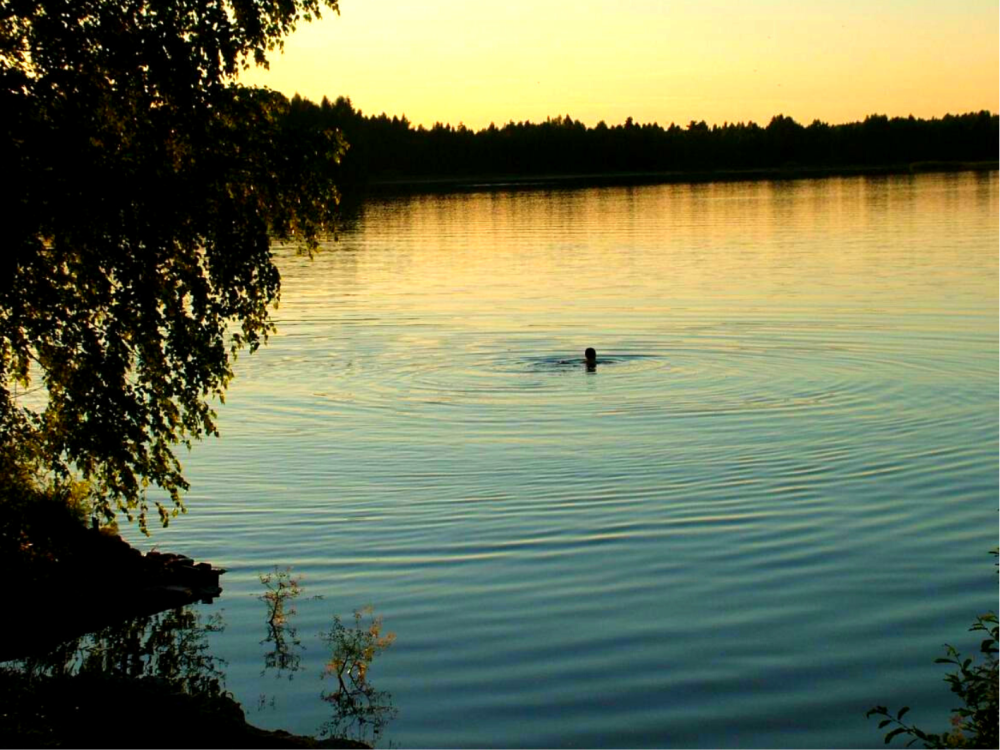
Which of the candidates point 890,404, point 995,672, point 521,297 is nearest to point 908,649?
point 995,672

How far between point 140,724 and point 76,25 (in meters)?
7.58

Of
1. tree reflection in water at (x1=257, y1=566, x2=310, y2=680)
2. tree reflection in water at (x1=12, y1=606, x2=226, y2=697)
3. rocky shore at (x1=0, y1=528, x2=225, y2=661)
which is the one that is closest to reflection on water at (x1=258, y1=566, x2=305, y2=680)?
tree reflection in water at (x1=257, y1=566, x2=310, y2=680)

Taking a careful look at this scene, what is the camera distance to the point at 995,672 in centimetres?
907

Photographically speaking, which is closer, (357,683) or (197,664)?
(357,683)

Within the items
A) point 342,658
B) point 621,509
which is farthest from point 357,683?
point 621,509

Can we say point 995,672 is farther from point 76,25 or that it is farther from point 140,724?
point 76,25

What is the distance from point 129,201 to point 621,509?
830 centimetres

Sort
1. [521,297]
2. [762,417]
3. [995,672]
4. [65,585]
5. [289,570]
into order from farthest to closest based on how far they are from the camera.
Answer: [521,297], [762,417], [289,570], [65,585], [995,672]

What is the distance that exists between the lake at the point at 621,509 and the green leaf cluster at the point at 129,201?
2.85 metres

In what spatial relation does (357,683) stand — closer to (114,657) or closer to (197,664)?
(197,664)

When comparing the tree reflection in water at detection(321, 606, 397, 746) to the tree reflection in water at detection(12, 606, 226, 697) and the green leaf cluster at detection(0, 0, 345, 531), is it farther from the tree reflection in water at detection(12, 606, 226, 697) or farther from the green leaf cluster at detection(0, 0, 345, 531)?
the green leaf cluster at detection(0, 0, 345, 531)

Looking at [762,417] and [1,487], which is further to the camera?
[762,417]

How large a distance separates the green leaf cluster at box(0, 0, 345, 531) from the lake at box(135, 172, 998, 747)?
2853 mm

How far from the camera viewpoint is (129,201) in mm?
14227
